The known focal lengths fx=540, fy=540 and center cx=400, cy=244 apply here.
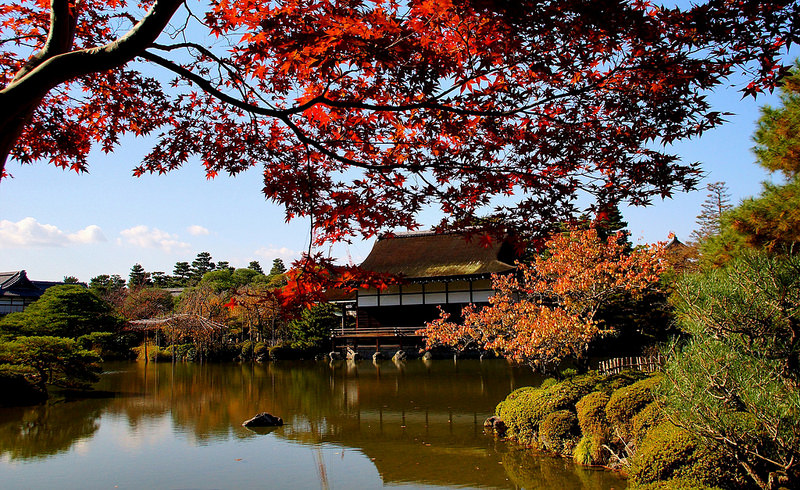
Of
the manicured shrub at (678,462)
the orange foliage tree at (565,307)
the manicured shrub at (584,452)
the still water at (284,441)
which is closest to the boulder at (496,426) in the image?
the still water at (284,441)

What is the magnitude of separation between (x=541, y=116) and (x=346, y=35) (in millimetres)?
1671

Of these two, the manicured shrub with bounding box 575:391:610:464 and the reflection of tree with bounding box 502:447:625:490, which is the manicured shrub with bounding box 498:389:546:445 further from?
the manicured shrub with bounding box 575:391:610:464

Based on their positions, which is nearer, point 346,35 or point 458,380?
point 346,35

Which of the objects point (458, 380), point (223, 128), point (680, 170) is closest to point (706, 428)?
point (680, 170)

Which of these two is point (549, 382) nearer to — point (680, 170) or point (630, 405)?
point (630, 405)

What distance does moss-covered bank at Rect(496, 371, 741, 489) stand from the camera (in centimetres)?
416

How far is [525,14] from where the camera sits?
295cm

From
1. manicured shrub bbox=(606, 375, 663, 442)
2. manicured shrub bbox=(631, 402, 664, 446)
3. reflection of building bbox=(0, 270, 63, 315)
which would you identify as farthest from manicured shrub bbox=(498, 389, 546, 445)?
reflection of building bbox=(0, 270, 63, 315)

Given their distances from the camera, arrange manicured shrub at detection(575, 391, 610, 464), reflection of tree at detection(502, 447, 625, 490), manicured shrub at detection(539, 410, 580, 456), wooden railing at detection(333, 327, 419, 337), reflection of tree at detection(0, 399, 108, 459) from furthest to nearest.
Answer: wooden railing at detection(333, 327, 419, 337) → reflection of tree at detection(0, 399, 108, 459) → manicured shrub at detection(539, 410, 580, 456) → manicured shrub at detection(575, 391, 610, 464) → reflection of tree at detection(502, 447, 625, 490)

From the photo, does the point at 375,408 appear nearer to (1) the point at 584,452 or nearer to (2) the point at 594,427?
(1) the point at 584,452

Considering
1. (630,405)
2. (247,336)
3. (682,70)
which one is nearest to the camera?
(682,70)

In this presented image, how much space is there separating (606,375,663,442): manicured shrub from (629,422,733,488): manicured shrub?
1030mm

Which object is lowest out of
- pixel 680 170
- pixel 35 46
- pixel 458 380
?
pixel 458 380

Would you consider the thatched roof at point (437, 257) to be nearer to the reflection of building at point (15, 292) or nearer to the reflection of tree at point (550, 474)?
the reflection of tree at point (550, 474)
